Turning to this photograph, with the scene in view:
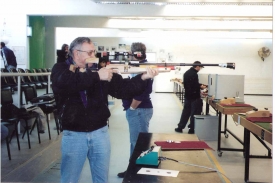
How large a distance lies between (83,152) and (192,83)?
4.33 m

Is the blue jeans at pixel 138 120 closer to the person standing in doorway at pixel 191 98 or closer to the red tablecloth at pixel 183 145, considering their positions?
the red tablecloth at pixel 183 145

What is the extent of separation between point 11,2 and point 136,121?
23.8ft

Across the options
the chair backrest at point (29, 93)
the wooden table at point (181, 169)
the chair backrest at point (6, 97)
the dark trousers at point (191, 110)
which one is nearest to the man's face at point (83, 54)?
the wooden table at point (181, 169)

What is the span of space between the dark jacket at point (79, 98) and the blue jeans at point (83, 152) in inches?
1.5

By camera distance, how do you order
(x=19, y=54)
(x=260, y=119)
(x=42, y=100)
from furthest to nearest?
1. (x=19, y=54)
2. (x=42, y=100)
3. (x=260, y=119)

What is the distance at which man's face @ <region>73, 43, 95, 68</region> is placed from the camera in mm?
1781

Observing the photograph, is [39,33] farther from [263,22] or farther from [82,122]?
[82,122]

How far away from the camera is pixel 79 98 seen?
179 centimetres

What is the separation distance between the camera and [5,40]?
349 inches

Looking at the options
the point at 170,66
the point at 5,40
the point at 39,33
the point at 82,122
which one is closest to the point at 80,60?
the point at 82,122

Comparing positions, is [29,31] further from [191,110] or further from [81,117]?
[81,117]

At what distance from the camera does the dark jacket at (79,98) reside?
1.67m

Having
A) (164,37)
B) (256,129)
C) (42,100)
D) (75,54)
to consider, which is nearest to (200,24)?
(164,37)

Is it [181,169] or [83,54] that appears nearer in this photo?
[181,169]
